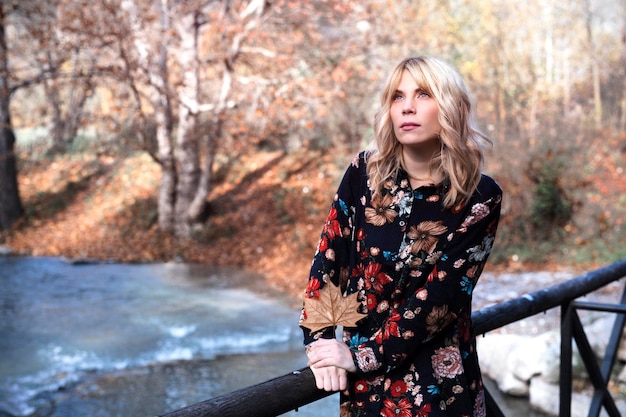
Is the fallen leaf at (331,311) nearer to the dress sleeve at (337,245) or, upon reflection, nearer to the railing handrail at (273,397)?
the dress sleeve at (337,245)

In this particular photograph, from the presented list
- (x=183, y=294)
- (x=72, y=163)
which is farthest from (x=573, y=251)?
(x=72, y=163)

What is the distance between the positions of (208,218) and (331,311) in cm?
1194

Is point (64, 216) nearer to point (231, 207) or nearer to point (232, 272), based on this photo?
point (231, 207)

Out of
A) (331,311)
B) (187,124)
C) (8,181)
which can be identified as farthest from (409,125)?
(8,181)

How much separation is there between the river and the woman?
13.2ft

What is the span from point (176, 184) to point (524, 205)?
672cm

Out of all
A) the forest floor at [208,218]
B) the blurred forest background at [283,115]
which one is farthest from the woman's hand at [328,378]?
the blurred forest background at [283,115]

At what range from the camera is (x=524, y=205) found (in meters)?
11.3

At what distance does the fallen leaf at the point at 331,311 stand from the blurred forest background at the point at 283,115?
332 inches

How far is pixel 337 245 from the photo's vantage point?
183cm

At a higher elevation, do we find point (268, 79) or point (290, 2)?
point (290, 2)

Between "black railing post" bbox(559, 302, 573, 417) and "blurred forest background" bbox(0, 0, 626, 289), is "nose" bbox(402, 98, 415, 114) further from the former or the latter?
"blurred forest background" bbox(0, 0, 626, 289)

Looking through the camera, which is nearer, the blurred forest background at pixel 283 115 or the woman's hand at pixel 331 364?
the woman's hand at pixel 331 364

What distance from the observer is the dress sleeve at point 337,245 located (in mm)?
1800
